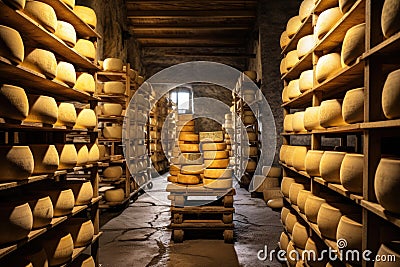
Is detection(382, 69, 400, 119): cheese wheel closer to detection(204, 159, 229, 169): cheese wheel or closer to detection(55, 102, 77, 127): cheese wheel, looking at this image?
detection(55, 102, 77, 127): cheese wheel

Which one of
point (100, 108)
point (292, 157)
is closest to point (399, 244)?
point (292, 157)

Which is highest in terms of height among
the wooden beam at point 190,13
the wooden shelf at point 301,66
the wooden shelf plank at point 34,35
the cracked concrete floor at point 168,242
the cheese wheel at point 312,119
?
the wooden beam at point 190,13

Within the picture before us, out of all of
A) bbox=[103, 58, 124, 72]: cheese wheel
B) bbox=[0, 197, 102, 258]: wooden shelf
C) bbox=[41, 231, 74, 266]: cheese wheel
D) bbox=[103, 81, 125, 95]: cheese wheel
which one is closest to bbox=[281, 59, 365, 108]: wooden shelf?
bbox=[0, 197, 102, 258]: wooden shelf

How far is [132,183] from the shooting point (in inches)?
283

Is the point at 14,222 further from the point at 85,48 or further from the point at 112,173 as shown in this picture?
the point at 112,173

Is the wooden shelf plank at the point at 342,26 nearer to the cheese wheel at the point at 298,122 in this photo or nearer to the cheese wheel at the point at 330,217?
the cheese wheel at the point at 298,122

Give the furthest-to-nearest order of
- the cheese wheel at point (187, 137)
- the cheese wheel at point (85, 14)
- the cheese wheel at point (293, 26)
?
the cheese wheel at point (187, 137)
the cheese wheel at point (293, 26)
the cheese wheel at point (85, 14)

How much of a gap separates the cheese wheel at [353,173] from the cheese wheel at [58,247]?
78.5 inches

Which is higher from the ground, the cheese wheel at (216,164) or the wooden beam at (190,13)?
the wooden beam at (190,13)

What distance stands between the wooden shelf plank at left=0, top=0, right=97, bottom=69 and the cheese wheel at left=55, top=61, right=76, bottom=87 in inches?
5.1

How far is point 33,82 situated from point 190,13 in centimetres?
776

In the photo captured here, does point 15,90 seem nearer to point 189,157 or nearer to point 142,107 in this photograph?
point 189,157

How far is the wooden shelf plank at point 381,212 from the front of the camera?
136 centimetres

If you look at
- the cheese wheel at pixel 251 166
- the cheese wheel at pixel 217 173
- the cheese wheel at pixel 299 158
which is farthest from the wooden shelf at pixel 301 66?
the cheese wheel at pixel 251 166
